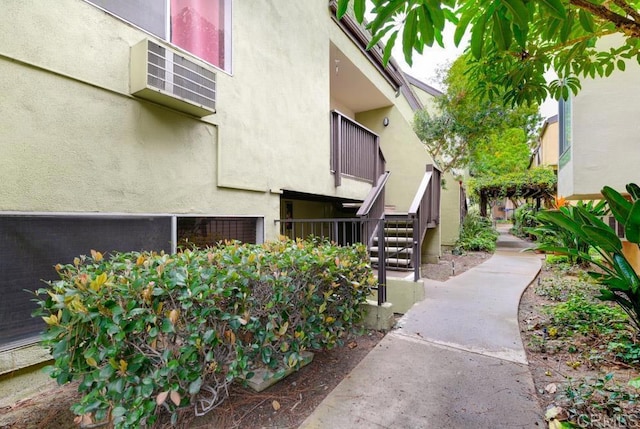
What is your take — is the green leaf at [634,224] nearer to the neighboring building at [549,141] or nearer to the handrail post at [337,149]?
the handrail post at [337,149]

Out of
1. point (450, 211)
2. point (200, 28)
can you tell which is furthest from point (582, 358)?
point (450, 211)

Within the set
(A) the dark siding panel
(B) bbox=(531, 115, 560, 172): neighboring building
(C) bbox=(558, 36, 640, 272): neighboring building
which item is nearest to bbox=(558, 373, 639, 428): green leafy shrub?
(A) the dark siding panel

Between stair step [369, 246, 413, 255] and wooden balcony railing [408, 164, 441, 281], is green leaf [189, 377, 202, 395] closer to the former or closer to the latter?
wooden balcony railing [408, 164, 441, 281]

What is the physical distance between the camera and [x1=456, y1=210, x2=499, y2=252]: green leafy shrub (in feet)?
37.1

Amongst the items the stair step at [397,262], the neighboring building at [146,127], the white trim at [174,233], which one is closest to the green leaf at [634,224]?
the stair step at [397,262]

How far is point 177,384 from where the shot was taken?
1.88 meters

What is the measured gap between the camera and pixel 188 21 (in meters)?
3.61

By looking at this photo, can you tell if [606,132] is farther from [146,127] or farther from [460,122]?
[146,127]

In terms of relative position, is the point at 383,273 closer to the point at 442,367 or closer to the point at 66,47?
the point at 442,367

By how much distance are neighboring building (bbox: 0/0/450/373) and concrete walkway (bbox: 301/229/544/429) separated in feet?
7.86

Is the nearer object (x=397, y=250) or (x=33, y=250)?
(x=33, y=250)

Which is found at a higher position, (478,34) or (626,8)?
(626,8)

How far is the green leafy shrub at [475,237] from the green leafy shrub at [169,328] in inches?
384

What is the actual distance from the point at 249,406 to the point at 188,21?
4.12m
